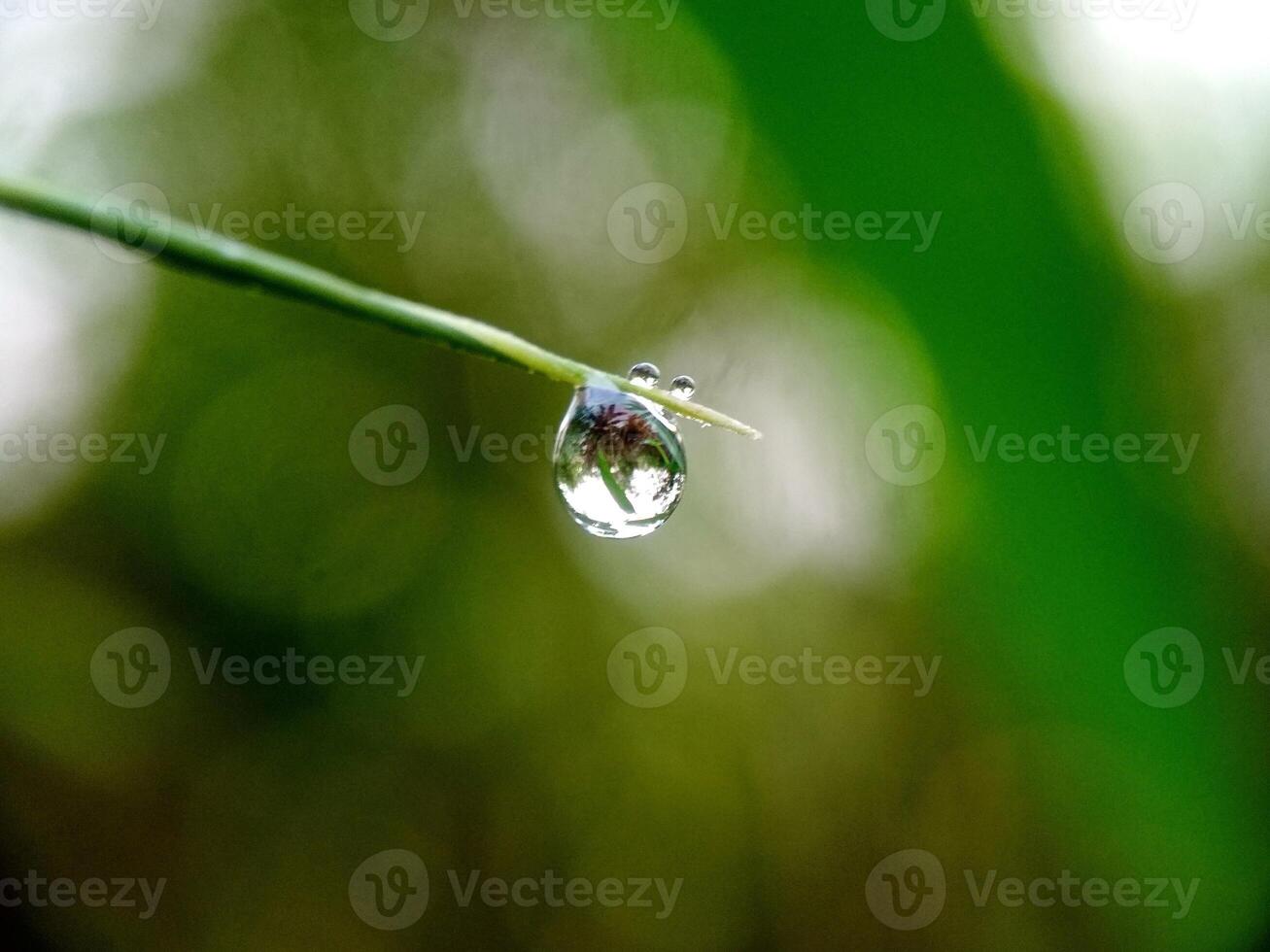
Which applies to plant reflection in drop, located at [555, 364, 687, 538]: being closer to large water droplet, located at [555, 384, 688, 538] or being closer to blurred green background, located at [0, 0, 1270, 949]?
large water droplet, located at [555, 384, 688, 538]

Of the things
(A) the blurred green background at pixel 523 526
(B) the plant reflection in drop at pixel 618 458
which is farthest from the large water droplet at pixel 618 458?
(A) the blurred green background at pixel 523 526

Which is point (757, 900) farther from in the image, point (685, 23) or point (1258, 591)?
point (685, 23)

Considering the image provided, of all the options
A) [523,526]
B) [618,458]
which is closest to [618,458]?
[618,458]

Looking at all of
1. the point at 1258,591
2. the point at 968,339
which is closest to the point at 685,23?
the point at 968,339

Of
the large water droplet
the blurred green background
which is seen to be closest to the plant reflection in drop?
the large water droplet

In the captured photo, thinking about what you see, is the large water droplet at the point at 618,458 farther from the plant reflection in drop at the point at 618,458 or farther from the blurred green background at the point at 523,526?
the blurred green background at the point at 523,526

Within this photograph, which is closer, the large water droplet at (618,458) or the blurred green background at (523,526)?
the large water droplet at (618,458)

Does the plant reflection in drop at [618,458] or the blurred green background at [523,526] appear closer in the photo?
the plant reflection in drop at [618,458]
